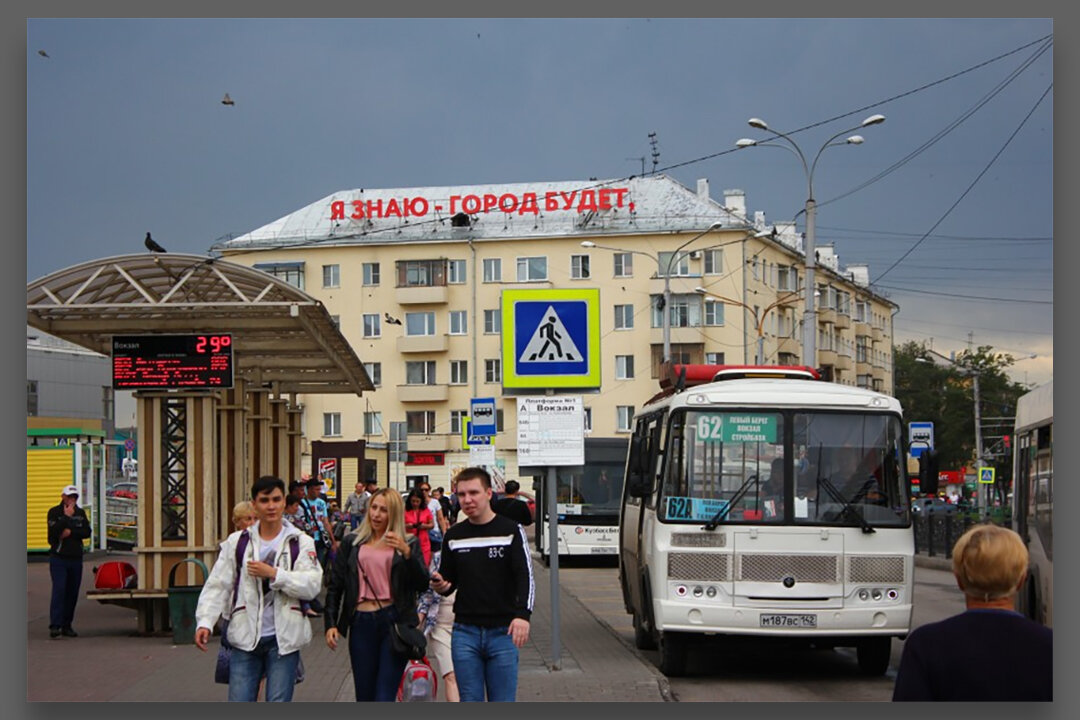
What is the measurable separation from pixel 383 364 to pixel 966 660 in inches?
2600

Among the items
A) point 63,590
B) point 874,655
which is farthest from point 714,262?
point 874,655

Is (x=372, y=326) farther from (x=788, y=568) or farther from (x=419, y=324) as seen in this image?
(x=788, y=568)

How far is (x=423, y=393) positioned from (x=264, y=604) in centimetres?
6067

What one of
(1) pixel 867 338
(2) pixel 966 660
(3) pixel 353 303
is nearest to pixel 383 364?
(3) pixel 353 303

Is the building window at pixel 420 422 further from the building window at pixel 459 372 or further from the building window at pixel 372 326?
the building window at pixel 372 326

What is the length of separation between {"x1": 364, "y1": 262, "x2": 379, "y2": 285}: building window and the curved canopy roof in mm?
44511

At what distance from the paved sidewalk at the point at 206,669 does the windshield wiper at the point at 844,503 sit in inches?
86.3

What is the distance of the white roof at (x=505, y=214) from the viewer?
2170 inches

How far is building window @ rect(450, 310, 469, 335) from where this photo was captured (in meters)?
68.8

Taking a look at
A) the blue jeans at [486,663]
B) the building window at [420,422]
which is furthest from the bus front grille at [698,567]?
the building window at [420,422]

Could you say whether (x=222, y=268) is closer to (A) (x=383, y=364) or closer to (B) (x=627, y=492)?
(B) (x=627, y=492)

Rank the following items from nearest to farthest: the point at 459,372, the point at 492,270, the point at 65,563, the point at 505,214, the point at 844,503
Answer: the point at 844,503 < the point at 65,563 < the point at 505,214 < the point at 492,270 < the point at 459,372

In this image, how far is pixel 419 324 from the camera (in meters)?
72.2

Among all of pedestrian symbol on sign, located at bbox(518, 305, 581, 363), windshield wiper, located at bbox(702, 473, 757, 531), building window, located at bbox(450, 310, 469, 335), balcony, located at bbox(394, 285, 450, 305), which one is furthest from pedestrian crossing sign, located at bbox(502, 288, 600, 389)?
balcony, located at bbox(394, 285, 450, 305)
